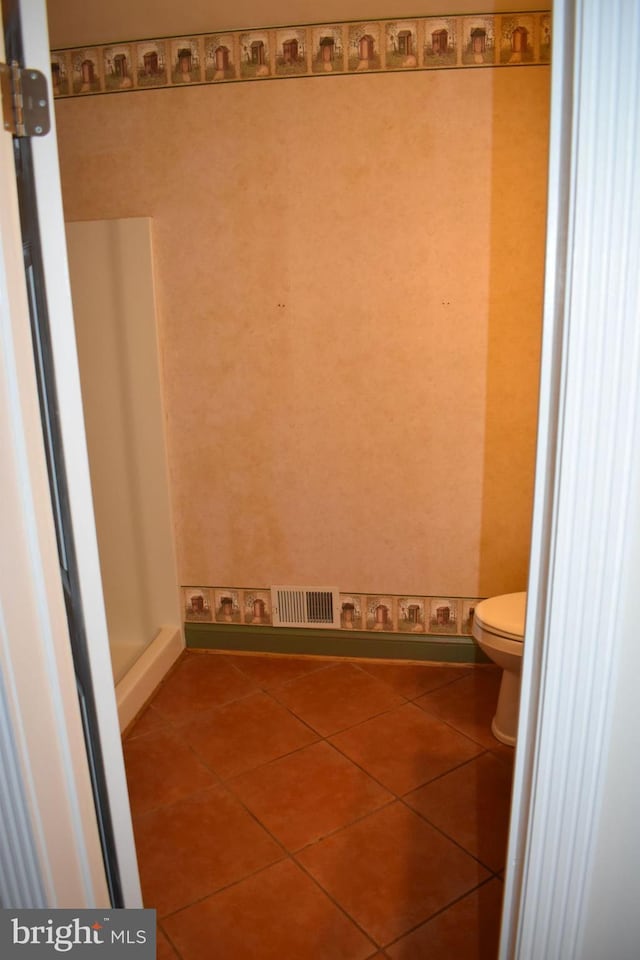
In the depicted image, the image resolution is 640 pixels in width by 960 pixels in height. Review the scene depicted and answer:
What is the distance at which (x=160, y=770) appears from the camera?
2189 millimetres

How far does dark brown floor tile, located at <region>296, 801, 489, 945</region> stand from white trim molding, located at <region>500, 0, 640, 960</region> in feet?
2.47

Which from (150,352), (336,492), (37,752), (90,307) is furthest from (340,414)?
(37,752)

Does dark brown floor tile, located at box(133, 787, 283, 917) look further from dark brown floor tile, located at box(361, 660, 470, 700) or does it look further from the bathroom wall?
the bathroom wall

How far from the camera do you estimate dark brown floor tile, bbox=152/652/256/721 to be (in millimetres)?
2561

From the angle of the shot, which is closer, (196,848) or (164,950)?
(164,950)

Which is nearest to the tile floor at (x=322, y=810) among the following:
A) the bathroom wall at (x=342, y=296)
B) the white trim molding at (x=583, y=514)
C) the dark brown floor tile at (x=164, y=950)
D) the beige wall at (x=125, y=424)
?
the dark brown floor tile at (x=164, y=950)

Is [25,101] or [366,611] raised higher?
[25,101]

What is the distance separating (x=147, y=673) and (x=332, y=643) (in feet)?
2.60

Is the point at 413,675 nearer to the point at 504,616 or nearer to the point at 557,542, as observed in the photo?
the point at 504,616

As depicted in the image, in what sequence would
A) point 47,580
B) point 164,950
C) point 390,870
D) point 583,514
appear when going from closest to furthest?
1. point 583,514
2. point 47,580
3. point 164,950
4. point 390,870

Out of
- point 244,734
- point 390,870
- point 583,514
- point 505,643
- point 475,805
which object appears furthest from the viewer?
point 244,734

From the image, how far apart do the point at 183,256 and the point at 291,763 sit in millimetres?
1947

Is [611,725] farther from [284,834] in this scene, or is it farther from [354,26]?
[354,26]

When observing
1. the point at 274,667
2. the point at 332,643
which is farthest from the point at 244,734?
the point at 332,643
